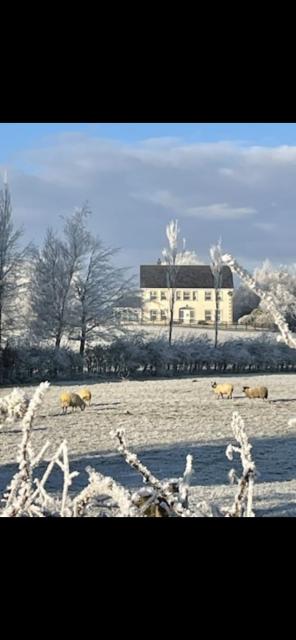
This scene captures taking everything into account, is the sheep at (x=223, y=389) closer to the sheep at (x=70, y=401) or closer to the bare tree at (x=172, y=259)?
the bare tree at (x=172, y=259)

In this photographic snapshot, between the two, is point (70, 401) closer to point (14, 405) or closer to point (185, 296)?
point (14, 405)

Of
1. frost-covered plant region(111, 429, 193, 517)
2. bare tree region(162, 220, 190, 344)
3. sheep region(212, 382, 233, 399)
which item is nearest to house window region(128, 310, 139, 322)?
bare tree region(162, 220, 190, 344)

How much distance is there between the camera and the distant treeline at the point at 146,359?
3.04 metres

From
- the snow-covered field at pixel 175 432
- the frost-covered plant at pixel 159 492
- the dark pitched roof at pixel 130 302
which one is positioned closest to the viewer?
the frost-covered plant at pixel 159 492

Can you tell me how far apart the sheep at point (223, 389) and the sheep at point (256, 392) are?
68mm

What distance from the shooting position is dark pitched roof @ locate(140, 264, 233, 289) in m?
3.07

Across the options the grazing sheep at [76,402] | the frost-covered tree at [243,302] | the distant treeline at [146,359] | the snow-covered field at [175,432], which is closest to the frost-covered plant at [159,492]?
the snow-covered field at [175,432]

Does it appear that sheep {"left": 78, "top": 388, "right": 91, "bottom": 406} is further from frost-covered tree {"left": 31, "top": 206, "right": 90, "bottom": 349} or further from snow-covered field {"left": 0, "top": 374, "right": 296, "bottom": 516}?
frost-covered tree {"left": 31, "top": 206, "right": 90, "bottom": 349}

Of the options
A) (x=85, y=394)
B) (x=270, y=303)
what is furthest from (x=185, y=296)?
(x=270, y=303)

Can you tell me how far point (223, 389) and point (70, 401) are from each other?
2.26ft

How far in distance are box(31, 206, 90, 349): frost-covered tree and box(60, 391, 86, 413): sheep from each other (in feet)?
0.71

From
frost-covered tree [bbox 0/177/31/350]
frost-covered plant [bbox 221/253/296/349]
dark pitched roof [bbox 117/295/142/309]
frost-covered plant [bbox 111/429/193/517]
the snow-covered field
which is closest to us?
frost-covered plant [bbox 221/253/296/349]
